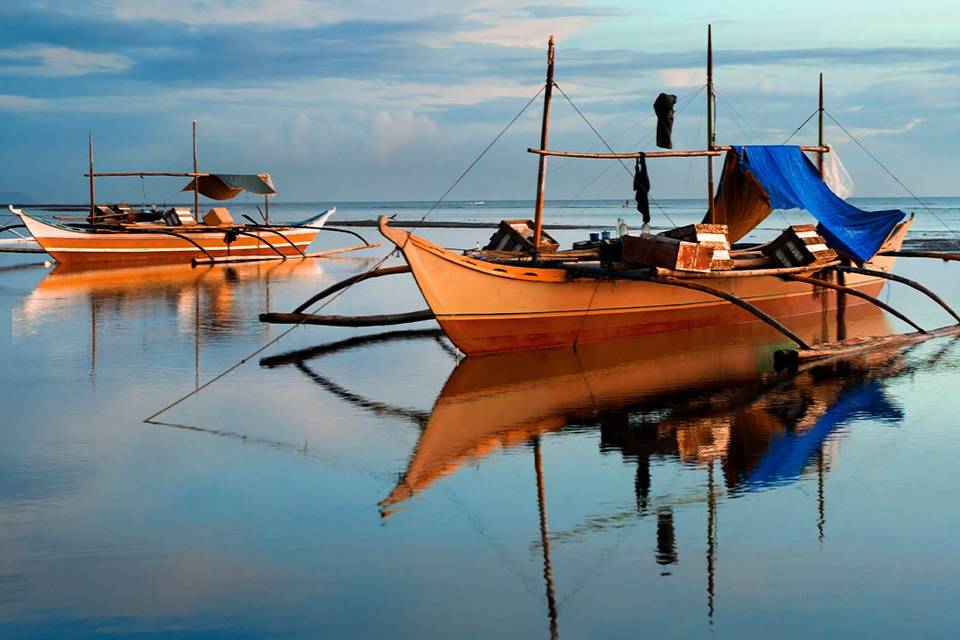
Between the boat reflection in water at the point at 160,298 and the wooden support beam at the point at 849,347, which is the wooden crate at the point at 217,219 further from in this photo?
the wooden support beam at the point at 849,347

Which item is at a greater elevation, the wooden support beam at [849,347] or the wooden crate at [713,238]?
the wooden crate at [713,238]

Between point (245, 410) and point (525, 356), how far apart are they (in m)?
5.37

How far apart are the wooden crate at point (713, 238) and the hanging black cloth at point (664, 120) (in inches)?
70.4

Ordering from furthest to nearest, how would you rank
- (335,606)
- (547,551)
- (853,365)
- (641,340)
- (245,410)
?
(641,340) → (853,365) → (245,410) → (547,551) → (335,606)

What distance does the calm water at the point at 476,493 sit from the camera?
690cm

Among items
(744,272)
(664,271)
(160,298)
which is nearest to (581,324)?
(664,271)

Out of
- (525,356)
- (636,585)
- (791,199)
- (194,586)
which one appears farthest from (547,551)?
(791,199)

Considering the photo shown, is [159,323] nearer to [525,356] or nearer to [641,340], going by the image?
[525,356]

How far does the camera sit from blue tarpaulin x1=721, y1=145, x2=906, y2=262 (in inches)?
809

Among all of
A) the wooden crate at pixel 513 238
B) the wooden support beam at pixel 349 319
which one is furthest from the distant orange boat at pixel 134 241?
the wooden crate at pixel 513 238

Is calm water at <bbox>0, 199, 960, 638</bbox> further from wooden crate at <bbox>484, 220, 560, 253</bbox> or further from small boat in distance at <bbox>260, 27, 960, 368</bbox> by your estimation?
wooden crate at <bbox>484, 220, 560, 253</bbox>

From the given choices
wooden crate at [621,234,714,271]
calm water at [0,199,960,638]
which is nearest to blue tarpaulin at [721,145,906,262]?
calm water at [0,199,960,638]

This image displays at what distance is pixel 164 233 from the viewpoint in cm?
3612

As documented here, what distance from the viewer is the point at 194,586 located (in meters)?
7.20
